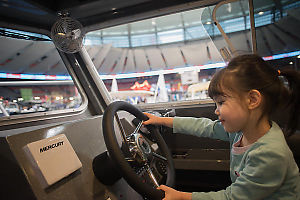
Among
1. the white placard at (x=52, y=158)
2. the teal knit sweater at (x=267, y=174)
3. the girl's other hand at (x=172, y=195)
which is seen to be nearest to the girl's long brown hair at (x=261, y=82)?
the teal knit sweater at (x=267, y=174)

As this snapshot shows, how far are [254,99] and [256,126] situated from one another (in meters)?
0.13

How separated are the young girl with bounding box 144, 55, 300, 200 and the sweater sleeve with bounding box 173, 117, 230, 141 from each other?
0.66 feet

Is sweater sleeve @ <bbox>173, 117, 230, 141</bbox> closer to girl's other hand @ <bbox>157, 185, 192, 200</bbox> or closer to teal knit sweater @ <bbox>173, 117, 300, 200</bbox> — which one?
teal knit sweater @ <bbox>173, 117, 300, 200</bbox>

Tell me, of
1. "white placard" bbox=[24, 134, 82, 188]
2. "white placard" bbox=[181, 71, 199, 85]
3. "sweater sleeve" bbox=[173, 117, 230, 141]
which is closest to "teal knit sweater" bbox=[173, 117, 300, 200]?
"sweater sleeve" bbox=[173, 117, 230, 141]

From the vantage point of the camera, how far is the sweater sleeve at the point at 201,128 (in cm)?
113

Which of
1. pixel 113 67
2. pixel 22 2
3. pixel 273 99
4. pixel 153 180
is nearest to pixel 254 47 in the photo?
pixel 273 99

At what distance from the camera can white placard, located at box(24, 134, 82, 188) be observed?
2.66ft

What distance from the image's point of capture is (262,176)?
0.72 m

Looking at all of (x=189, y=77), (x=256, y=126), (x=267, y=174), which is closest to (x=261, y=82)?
(x=256, y=126)

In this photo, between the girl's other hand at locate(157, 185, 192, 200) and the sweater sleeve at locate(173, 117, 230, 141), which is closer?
the girl's other hand at locate(157, 185, 192, 200)

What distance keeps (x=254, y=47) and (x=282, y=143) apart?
3.96 ft

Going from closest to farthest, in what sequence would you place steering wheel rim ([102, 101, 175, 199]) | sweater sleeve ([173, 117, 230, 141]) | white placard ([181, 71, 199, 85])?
steering wheel rim ([102, 101, 175, 199])
sweater sleeve ([173, 117, 230, 141])
white placard ([181, 71, 199, 85])

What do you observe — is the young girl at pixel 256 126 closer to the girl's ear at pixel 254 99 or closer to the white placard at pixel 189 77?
the girl's ear at pixel 254 99

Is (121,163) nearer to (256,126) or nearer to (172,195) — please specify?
(172,195)
